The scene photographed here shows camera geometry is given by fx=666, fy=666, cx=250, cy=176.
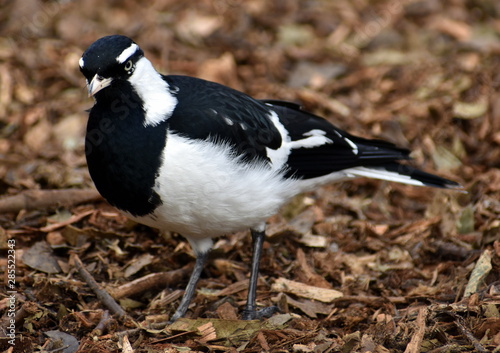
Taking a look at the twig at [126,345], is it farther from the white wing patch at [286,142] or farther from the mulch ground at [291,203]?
the white wing patch at [286,142]

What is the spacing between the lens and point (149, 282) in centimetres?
371

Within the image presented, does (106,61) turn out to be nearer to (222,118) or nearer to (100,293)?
(222,118)

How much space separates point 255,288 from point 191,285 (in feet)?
1.16

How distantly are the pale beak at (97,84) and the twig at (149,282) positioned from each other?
1.11 m

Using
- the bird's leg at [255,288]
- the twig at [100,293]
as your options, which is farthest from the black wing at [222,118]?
the twig at [100,293]

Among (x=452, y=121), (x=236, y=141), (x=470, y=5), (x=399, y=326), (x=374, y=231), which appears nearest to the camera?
(x=399, y=326)

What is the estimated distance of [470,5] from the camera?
262 inches

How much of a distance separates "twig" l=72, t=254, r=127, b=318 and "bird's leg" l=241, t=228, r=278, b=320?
666 mm

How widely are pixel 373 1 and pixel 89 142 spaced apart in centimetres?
437

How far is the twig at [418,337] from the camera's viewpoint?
9.66 feet

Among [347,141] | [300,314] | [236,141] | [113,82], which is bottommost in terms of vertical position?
[300,314]

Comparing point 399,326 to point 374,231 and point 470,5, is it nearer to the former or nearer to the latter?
point 374,231

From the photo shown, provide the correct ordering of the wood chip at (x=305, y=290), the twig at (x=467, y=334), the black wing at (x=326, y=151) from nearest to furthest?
the twig at (x=467, y=334)
the wood chip at (x=305, y=290)
the black wing at (x=326, y=151)

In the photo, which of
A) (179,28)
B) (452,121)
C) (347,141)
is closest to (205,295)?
(347,141)
